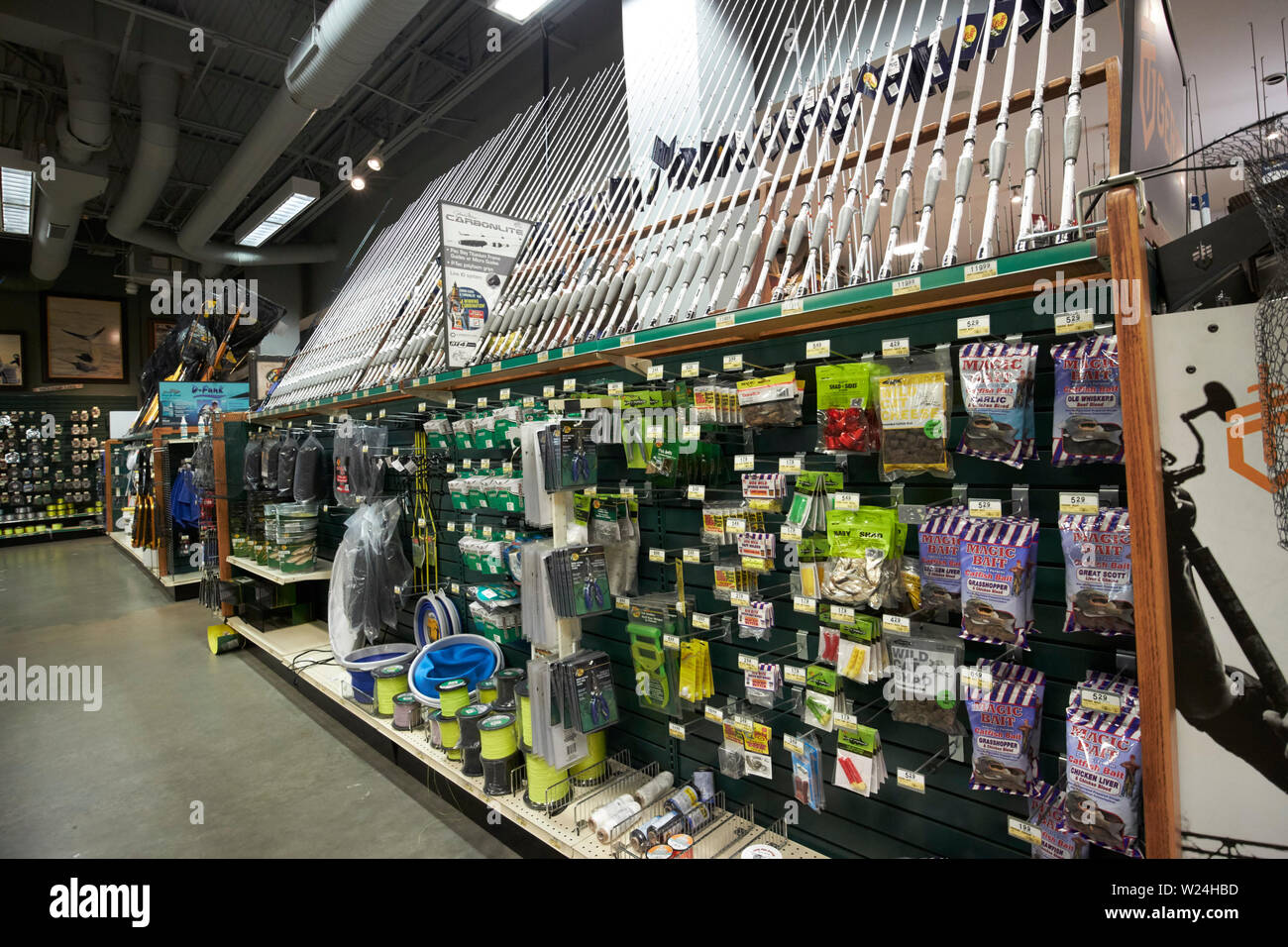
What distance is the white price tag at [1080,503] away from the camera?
4.43ft

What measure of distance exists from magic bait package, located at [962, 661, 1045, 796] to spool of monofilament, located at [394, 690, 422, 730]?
256cm

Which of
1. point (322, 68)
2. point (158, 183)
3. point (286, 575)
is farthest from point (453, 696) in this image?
point (158, 183)

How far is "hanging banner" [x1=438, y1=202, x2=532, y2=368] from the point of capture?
2.97 metres

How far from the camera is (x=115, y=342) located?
Answer: 1480 centimetres

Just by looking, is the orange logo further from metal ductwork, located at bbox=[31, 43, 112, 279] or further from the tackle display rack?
metal ductwork, located at bbox=[31, 43, 112, 279]

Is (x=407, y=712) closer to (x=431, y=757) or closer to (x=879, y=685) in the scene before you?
(x=431, y=757)

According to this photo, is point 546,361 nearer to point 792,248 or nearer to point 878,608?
point 792,248

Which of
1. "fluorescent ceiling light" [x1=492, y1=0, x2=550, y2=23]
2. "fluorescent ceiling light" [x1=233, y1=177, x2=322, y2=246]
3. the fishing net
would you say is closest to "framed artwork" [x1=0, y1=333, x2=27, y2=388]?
"fluorescent ceiling light" [x1=233, y1=177, x2=322, y2=246]

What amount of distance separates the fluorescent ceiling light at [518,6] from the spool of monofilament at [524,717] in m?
4.52

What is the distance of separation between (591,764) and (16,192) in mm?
12063

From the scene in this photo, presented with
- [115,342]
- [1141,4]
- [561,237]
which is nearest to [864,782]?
[1141,4]

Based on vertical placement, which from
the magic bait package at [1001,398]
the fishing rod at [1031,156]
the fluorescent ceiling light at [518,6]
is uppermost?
the fluorescent ceiling light at [518,6]

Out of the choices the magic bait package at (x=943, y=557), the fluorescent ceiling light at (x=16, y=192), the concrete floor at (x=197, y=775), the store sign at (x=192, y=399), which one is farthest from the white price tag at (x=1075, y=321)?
the fluorescent ceiling light at (x=16, y=192)

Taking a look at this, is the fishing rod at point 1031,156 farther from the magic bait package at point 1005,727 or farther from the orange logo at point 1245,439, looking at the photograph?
the magic bait package at point 1005,727
